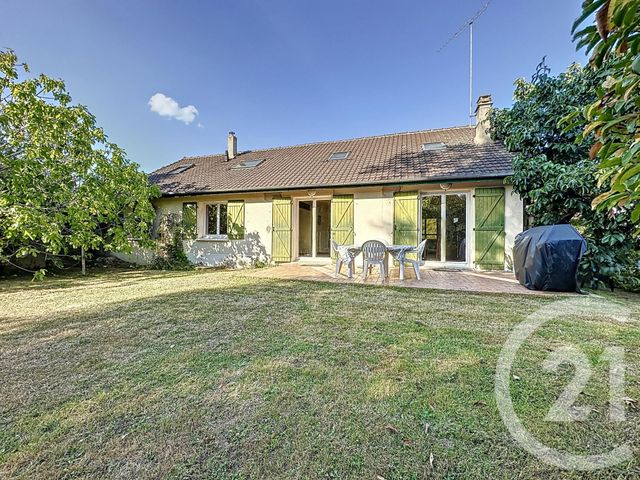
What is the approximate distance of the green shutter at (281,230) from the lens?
9039mm

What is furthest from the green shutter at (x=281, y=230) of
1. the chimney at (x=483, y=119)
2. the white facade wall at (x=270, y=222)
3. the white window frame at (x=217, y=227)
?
the chimney at (x=483, y=119)

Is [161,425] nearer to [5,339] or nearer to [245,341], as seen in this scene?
[245,341]

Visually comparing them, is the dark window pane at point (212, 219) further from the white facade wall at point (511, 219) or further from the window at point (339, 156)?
the white facade wall at point (511, 219)

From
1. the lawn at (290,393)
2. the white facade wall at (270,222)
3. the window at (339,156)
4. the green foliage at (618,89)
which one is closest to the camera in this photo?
the green foliage at (618,89)

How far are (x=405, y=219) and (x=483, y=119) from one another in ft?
13.7

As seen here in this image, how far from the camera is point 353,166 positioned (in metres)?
9.41

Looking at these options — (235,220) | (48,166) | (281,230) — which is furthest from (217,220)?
(48,166)

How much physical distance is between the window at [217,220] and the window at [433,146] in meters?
7.04

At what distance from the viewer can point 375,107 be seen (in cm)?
1334

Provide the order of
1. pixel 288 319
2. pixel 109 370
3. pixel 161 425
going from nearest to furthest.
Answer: pixel 161 425 < pixel 109 370 < pixel 288 319

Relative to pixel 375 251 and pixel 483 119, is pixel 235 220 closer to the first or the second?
pixel 375 251

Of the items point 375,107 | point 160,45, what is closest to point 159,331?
point 160,45

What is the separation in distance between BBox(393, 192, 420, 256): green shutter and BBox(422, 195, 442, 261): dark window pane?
37cm

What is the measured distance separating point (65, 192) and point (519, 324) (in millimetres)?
8444
